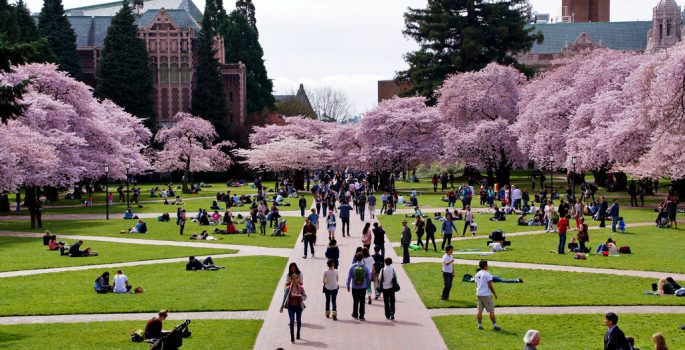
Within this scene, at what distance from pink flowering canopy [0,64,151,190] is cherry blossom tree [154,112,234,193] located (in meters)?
17.3

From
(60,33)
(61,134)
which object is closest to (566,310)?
(61,134)

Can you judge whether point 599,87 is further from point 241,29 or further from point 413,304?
point 241,29

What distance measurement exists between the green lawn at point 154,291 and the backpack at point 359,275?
3397mm

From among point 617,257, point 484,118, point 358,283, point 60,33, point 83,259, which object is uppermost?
point 60,33

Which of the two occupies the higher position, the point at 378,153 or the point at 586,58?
the point at 586,58

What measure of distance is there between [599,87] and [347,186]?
1907 cm

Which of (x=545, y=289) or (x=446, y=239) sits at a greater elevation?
(x=446, y=239)

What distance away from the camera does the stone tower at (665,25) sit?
12406 centimetres

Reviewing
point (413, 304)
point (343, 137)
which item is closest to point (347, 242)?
point (413, 304)

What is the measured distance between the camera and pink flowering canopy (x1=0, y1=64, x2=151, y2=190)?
53.2 metres

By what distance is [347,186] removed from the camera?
68.1 m

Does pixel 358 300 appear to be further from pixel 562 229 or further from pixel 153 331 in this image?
pixel 562 229

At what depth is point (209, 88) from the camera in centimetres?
10594

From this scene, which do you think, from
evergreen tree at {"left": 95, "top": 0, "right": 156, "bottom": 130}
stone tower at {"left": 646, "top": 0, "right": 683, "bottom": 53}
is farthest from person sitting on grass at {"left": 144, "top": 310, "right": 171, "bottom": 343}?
stone tower at {"left": 646, "top": 0, "right": 683, "bottom": 53}
